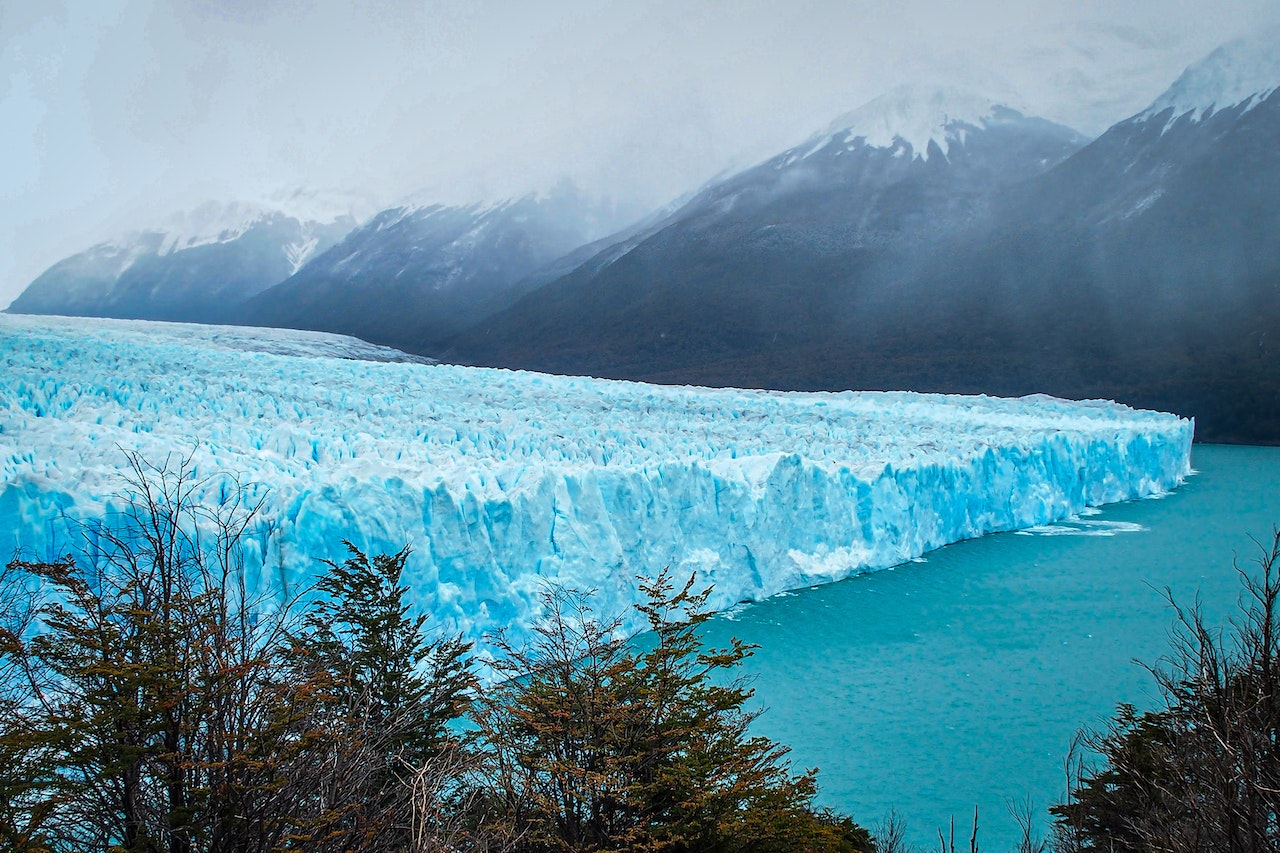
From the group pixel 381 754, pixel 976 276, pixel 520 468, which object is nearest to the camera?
pixel 381 754

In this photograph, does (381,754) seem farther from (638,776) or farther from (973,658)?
(973,658)

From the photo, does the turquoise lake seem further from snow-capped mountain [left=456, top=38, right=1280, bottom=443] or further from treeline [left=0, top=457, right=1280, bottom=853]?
snow-capped mountain [left=456, top=38, right=1280, bottom=443]

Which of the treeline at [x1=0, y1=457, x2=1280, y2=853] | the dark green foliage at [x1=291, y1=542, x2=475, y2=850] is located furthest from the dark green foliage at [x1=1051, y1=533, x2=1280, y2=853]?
the dark green foliage at [x1=291, y1=542, x2=475, y2=850]

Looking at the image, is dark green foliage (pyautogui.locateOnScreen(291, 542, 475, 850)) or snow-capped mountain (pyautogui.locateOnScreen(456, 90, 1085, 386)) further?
snow-capped mountain (pyautogui.locateOnScreen(456, 90, 1085, 386))

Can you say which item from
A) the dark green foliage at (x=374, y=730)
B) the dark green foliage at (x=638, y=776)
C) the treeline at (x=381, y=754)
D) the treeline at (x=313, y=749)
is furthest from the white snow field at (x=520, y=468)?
the dark green foliage at (x=638, y=776)

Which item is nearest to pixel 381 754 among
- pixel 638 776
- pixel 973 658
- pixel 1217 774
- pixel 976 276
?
pixel 638 776

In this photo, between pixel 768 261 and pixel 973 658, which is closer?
pixel 973 658

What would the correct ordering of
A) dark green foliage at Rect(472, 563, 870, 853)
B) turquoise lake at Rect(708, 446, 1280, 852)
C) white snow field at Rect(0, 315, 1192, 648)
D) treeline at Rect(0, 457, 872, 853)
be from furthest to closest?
white snow field at Rect(0, 315, 1192, 648)
turquoise lake at Rect(708, 446, 1280, 852)
dark green foliage at Rect(472, 563, 870, 853)
treeline at Rect(0, 457, 872, 853)

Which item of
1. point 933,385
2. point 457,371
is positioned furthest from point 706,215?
→ point 457,371
